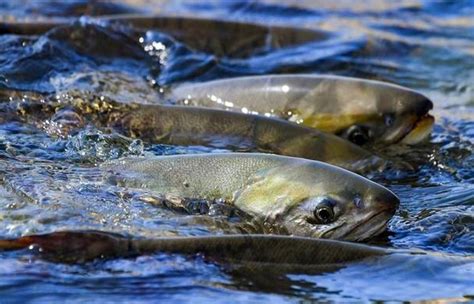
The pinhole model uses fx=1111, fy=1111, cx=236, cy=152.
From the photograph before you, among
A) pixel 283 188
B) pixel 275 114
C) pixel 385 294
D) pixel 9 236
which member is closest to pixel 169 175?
pixel 283 188

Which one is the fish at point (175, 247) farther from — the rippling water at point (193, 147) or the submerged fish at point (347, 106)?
the submerged fish at point (347, 106)

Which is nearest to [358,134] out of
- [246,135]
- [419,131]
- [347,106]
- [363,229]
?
[347,106]

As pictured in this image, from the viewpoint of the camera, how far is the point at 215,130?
5.25 meters

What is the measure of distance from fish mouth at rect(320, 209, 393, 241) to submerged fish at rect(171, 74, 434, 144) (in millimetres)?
1791

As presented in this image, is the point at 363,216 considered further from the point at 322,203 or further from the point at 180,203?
the point at 180,203

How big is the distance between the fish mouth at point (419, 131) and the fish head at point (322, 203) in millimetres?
1905

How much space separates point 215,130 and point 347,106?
0.84 meters

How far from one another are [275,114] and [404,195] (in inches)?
45.0

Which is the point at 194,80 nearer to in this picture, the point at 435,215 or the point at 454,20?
the point at 435,215

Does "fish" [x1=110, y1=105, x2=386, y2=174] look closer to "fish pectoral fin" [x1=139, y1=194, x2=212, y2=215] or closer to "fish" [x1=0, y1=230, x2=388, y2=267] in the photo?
"fish pectoral fin" [x1=139, y1=194, x2=212, y2=215]

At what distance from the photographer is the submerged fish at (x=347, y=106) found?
574 centimetres

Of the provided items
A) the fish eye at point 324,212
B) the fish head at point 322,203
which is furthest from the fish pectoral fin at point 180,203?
the fish eye at point 324,212

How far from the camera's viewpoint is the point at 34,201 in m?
3.87

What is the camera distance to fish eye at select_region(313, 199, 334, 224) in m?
3.90
